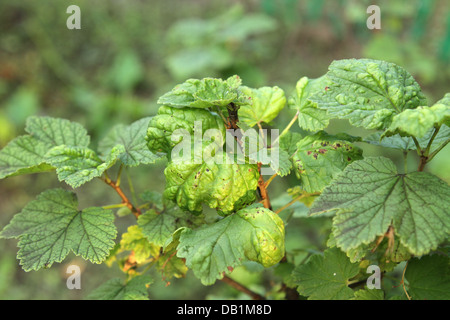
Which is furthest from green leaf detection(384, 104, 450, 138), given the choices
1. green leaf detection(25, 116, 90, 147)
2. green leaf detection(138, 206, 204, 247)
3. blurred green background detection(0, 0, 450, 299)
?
blurred green background detection(0, 0, 450, 299)

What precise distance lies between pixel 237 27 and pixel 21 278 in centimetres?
229

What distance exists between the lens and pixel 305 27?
Result: 3.69 m

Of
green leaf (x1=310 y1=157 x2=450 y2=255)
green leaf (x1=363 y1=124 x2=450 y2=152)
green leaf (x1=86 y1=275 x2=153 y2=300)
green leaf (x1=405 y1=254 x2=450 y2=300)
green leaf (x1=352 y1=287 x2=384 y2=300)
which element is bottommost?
green leaf (x1=86 y1=275 x2=153 y2=300)

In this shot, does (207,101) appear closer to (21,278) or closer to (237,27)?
(21,278)

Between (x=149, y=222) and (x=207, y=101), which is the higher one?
(x=207, y=101)

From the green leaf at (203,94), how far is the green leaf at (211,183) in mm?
105

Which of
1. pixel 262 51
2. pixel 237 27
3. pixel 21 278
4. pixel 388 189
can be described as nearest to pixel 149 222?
pixel 388 189

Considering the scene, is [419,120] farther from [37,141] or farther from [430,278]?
[37,141]

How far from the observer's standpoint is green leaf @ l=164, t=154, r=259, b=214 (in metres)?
0.74

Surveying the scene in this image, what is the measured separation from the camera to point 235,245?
0.74 m

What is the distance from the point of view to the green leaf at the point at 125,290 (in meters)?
0.92

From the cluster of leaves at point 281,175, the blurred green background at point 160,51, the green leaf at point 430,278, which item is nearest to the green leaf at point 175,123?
the cluster of leaves at point 281,175

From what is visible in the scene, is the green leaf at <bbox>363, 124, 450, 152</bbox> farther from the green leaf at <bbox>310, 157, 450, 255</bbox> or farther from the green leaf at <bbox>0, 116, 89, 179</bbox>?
the green leaf at <bbox>0, 116, 89, 179</bbox>

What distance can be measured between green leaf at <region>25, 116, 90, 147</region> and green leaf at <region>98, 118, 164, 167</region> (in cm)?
6
